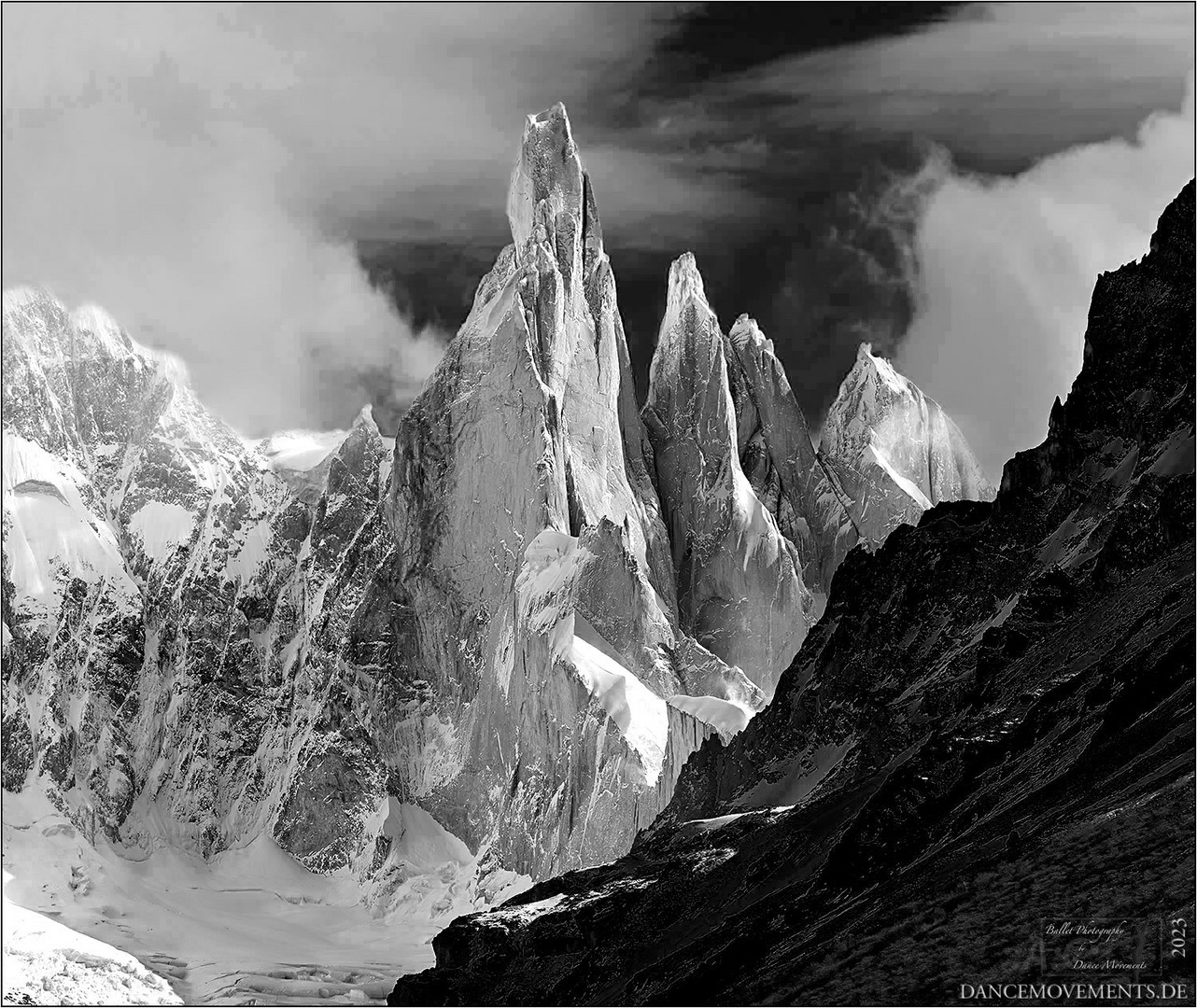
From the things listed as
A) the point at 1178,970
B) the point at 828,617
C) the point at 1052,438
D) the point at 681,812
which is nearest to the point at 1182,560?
the point at 1052,438

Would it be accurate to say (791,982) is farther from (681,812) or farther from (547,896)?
(681,812)

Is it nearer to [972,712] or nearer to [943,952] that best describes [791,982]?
[943,952]


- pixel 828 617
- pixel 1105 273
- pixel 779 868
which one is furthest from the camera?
pixel 828 617

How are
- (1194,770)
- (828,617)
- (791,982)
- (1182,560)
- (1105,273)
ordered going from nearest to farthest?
(1194,770) < (791,982) < (1182,560) < (1105,273) < (828,617)

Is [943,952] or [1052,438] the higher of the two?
[1052,438]

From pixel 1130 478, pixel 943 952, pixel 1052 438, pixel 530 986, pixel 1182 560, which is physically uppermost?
pixel 1052 438

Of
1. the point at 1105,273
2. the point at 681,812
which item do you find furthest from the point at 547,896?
the point at 1105,273

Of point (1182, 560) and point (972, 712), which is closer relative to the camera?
point (1182, 560)
